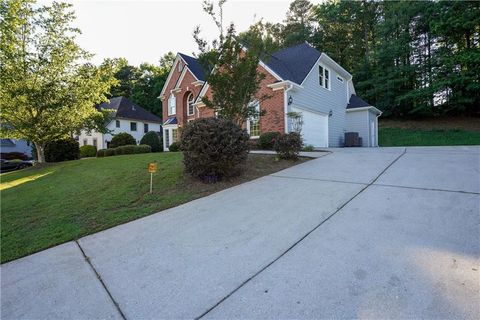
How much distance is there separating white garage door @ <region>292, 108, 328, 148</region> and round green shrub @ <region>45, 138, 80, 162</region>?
46.1 feet

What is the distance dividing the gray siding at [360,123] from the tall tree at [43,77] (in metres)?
16.6

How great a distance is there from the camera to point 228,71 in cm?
786

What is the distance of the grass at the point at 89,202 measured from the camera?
406 centimetres

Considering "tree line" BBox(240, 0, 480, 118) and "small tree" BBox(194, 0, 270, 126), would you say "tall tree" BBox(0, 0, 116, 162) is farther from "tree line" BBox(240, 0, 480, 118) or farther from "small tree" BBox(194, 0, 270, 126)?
"tree line" BBox(240, 0, 480, 118)

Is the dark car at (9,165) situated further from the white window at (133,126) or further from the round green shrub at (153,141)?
the white window at (133,126)

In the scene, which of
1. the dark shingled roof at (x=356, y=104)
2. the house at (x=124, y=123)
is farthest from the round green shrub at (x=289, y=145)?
the house at (x=124, y=123)

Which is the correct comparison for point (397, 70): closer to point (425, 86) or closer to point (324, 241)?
point (425, 86)

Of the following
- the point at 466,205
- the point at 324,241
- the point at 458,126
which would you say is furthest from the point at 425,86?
the point at 324,241

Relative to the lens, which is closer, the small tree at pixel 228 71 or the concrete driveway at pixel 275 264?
the concrete driveway at pixel 275 264

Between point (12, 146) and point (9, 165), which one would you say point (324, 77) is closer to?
point (9, 165)

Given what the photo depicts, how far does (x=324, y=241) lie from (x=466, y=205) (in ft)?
8.60

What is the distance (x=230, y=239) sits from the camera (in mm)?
3297

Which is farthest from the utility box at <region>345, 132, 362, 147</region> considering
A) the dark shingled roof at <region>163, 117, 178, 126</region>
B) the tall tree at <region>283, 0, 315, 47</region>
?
the tall tree at <region>283, 0, 315, 47</region>

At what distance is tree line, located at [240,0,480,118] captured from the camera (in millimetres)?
21100
